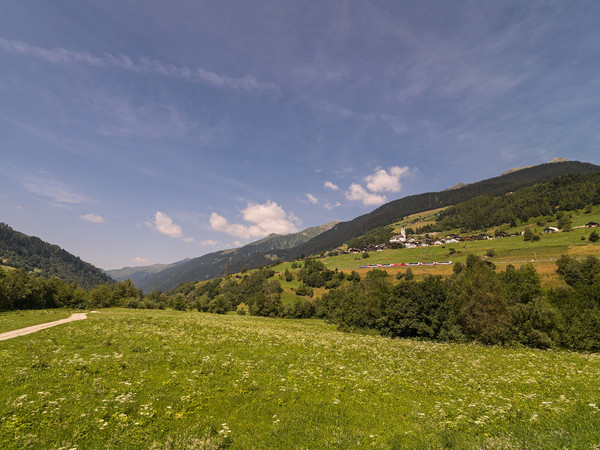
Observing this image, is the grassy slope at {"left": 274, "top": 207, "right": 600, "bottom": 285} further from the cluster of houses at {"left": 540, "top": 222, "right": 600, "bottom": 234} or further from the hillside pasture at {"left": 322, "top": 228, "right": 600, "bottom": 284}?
the cluster of houses at {"left": 540, "top": 222, "right": 600, "bottom": 234}

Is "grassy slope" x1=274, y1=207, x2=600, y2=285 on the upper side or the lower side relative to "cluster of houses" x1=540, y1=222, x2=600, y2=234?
lower

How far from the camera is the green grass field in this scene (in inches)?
370

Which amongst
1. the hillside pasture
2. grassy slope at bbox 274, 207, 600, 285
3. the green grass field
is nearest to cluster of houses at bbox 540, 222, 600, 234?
grassy slope at bbox 274, 207, 600, 285

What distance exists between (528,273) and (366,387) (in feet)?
332

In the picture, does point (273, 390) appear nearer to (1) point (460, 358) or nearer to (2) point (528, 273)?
(1) point (460, 358)

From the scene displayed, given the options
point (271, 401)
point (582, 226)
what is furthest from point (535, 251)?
point (271, 401)

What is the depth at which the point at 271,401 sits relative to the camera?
43.0ft

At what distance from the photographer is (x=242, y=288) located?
185m

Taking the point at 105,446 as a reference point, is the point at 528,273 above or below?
below

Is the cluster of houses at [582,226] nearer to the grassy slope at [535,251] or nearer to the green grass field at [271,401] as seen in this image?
the grassy slope at [535,251]

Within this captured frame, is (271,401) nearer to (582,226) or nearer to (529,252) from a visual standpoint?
(529,252)

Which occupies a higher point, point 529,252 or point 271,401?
point 271,401

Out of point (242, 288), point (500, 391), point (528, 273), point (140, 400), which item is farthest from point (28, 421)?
point (242, 288)

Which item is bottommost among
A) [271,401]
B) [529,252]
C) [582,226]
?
[529,252]
